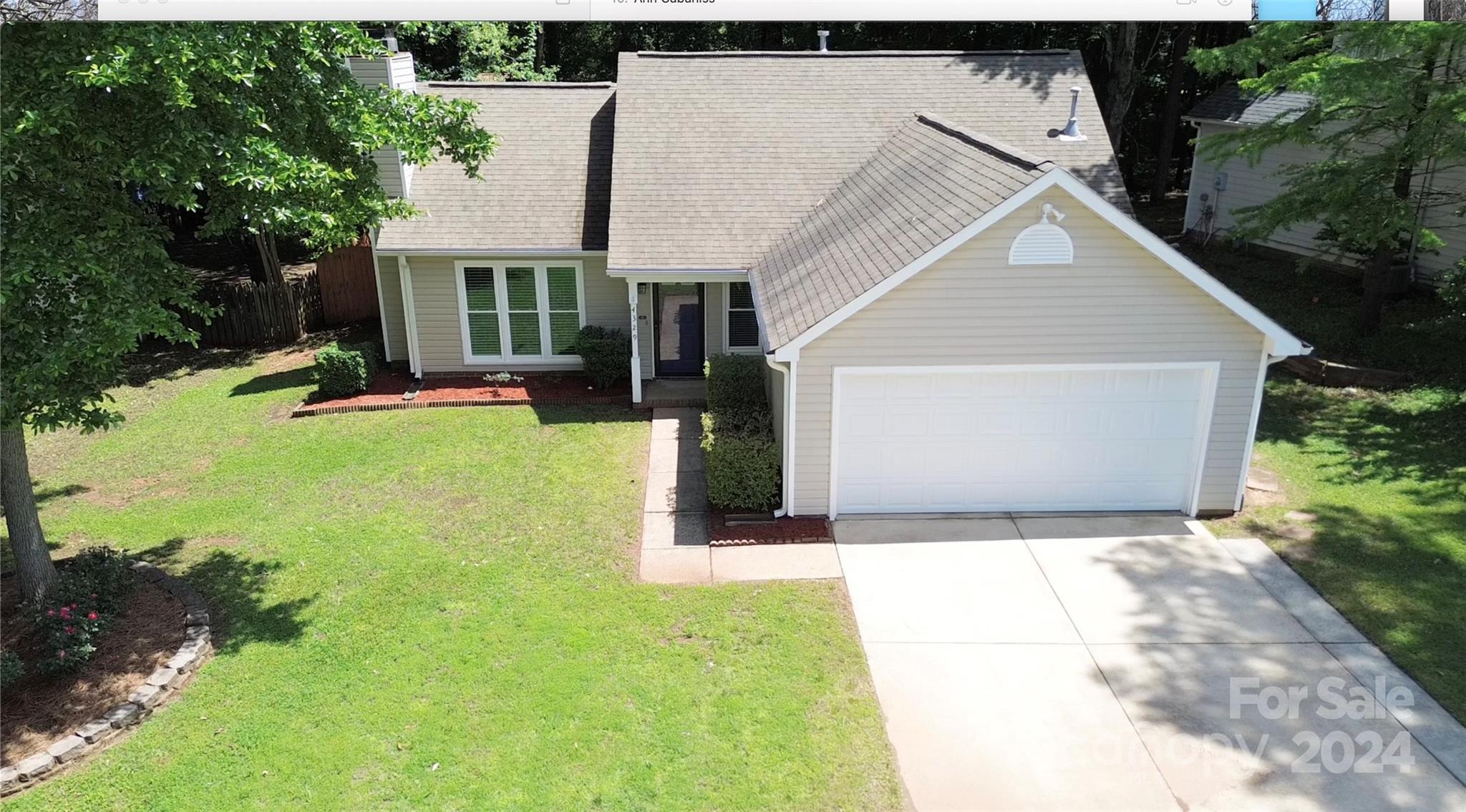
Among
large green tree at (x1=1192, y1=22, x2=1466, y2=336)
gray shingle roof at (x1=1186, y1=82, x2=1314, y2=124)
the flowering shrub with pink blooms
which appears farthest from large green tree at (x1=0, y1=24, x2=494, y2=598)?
gray shingle roof at (x1=1186, y1=82, x2=1314, y2=124)

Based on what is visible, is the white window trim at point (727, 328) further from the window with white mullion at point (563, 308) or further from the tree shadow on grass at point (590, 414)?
the window with white mullion at point (563, 308)

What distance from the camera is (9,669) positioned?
7.84 m

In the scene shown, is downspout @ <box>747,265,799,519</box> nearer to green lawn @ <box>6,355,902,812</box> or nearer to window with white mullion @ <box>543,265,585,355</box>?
green lawn @ <box>6,355,902,812</box>

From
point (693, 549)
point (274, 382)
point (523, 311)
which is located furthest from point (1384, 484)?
point (274, 382)

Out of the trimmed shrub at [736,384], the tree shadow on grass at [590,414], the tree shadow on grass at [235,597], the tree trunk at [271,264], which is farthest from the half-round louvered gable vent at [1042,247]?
the tree trunk at [271,264]

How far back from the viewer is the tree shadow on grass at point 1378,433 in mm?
12266

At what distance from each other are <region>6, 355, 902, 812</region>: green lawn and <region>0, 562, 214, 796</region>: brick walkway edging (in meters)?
0.15

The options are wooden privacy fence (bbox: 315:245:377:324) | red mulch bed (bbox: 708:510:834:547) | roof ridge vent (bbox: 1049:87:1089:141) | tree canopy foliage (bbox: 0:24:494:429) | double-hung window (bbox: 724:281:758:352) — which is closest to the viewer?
tree canopy foliage (bbox: 0:24:494:429)

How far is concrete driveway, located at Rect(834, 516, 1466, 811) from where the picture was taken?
23.4 feet

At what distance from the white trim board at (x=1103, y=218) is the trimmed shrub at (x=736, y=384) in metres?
2.60

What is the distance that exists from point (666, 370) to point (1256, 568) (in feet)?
32.0

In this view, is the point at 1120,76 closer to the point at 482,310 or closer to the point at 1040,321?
the point at 1040,321

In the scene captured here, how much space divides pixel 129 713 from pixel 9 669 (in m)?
1.05

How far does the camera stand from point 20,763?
23.9 ft
